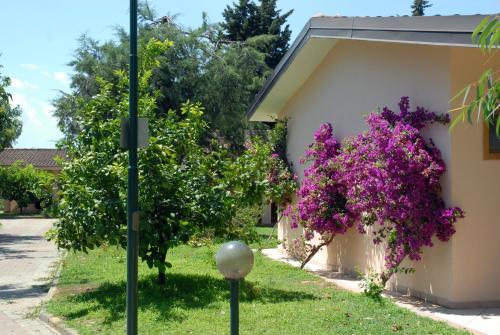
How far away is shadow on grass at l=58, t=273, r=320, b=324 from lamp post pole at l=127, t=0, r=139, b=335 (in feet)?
4.71

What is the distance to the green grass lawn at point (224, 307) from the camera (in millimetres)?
7234

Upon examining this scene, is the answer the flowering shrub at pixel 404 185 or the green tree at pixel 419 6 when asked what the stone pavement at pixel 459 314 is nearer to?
the flowering shrub at pixel 404 185

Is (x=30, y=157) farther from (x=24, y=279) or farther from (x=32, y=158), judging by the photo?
(x=24, y=279)

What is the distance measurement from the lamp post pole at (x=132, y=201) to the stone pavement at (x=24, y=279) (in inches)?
88.4

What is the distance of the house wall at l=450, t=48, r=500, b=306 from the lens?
823 cm

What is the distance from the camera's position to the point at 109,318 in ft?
27.0

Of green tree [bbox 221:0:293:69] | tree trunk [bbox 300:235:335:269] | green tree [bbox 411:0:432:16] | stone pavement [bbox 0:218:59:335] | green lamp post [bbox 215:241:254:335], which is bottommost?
stone pavement [bbox 0:218:59:335]

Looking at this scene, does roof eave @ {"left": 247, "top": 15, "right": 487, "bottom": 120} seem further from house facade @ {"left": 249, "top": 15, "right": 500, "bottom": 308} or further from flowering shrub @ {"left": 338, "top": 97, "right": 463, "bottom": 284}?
flowering shrub @ {"left": 338, "top": 97, "right": 463, "bottom": 284}

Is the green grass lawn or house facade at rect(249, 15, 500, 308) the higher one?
house facade at rect(249, 15, 500, 308)

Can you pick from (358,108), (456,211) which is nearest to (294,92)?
(358,108)

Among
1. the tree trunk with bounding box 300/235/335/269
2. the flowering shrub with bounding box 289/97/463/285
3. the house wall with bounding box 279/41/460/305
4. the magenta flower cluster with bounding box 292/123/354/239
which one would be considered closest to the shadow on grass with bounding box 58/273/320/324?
the flowering shrub with bounding box 289/97/463/285

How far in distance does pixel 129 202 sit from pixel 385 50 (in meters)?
5.49

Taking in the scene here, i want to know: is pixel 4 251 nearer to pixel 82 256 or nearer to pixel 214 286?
pixel 82 256

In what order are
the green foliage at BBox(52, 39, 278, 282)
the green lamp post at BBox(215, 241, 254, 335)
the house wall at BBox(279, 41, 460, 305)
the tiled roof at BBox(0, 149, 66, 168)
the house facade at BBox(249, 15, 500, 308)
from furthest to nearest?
1. the tiled roof at BBox(0, 149, 66, 168)
2. the green foliage at BBox(52, 39, 278, 282)
3. the house wall at BBox(279, 41, 460, 305)
4. the house facade at BBox(249, 15, 500, 308)
5. the green lamp post at BBox(215, 241, 254, 335)
